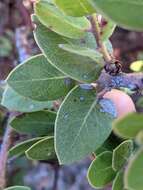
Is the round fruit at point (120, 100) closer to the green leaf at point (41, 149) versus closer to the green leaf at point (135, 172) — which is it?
the green leaf at point (41, 149)

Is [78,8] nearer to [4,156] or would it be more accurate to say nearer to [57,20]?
[57,20]

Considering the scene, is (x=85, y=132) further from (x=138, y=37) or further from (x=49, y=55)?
(x=138, y=37)

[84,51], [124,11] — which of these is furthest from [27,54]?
[124,11]

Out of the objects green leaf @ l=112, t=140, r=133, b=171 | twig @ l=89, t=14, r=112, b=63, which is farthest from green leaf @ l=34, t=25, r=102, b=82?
green leaf @ l=112, t=140, r=133, b=171

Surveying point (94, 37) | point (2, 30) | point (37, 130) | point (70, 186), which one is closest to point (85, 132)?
point (94, 37)

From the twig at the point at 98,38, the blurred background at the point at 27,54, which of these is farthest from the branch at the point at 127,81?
the blurred background at the point at 27,54

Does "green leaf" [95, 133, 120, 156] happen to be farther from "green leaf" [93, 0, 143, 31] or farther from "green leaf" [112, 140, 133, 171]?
"green leaf" [93, 0, 143, 31]
